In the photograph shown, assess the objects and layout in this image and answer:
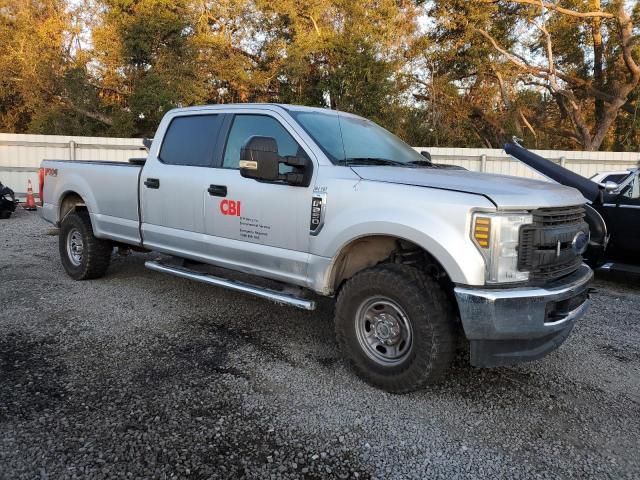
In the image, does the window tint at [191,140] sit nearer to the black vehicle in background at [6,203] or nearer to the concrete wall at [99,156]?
the black vehicle in background at [6,203]

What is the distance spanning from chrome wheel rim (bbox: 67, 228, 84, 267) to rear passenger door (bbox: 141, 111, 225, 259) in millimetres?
1465

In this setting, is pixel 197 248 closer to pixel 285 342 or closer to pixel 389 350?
pixel 285 342

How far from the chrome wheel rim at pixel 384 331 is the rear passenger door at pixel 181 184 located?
1776 mm

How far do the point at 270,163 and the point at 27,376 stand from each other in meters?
2.31

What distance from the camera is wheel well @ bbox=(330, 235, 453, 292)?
12.1 feet

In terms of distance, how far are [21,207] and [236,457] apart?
1455 cm

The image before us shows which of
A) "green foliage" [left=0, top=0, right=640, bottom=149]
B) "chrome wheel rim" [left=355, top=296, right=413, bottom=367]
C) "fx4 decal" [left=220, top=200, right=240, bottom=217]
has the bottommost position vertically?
"chrome wheel rim" [left=355, top=296, right=413, bottom=367]

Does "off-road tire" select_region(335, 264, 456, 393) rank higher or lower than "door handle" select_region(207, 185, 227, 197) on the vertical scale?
lower

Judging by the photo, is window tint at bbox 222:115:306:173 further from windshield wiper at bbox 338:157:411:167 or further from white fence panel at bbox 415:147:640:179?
white fence panel at bbox 415:147:640:179

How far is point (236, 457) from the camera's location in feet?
9.41

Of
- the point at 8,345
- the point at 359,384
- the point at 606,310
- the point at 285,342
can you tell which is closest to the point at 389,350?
the point at 359,384

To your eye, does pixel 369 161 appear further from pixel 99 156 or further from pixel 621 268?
pixel 99 156

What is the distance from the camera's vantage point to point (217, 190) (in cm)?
466

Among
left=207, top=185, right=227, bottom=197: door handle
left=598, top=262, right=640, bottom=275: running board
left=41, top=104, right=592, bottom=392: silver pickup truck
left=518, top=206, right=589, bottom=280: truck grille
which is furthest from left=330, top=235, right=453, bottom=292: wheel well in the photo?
left=598, top=262, right=640, bottom=275: running board
